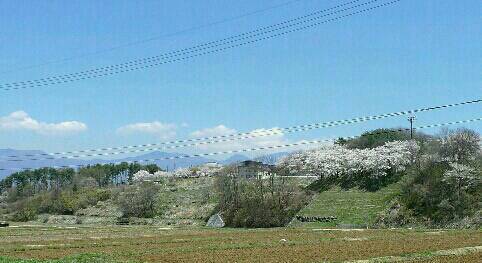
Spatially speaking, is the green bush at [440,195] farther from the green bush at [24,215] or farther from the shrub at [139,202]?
the green bush at [24,215]

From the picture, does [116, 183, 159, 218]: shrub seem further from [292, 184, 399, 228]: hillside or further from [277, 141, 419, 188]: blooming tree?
[292, 184, 399, 228]: hillside

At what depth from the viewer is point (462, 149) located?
94688 mm

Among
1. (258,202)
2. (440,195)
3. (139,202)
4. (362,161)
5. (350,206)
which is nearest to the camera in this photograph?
(440,195)

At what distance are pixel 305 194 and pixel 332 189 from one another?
5590 millimetres

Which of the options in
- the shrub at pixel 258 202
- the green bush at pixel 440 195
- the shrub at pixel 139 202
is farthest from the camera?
the shrub at pixel 139 202

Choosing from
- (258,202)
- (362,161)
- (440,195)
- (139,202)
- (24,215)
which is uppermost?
(362,161)

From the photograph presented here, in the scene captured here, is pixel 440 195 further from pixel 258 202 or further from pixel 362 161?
pixel 258 202

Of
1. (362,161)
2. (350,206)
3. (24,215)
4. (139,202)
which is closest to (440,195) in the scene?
(350,206)

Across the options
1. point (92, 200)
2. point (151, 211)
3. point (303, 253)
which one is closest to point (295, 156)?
point (151, 211)

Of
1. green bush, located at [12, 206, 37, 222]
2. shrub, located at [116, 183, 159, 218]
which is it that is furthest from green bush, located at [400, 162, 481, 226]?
green bush, located at [12, 206, 37, 222]

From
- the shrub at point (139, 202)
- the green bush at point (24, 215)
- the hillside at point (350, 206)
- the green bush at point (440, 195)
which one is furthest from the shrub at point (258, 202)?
the green bush at point (24, 215)

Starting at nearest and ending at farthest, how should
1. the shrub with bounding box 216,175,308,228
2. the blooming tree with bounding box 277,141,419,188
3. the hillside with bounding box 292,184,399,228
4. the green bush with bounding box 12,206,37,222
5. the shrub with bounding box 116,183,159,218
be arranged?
the hillside with bounding box 292,184,399,228
the shrub with bounding box 216,175,308,228
the blooming tree with bounding box 277,141,419,188
the shrub with bounding box 116,183,159,218
the green bush with bounding box 12,206,37,222

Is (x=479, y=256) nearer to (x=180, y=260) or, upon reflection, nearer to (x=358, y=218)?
(x=180, y=260)

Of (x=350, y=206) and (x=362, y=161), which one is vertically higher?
(x=362, y=161)
